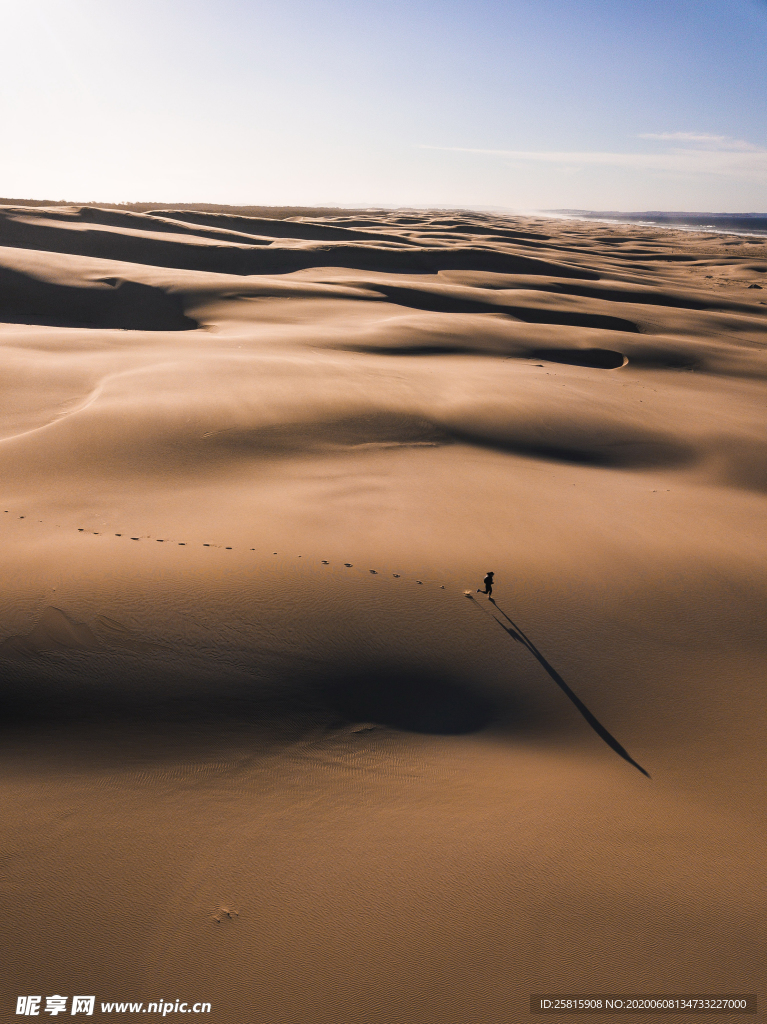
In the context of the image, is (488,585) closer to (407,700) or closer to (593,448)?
(407,700)

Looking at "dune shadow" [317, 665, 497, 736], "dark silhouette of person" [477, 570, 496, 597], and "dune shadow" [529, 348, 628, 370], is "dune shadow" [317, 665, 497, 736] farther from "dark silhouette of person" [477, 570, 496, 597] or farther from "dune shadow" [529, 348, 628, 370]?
"dune shadow" [529, 348, 628, 370]

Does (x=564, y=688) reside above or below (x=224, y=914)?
above

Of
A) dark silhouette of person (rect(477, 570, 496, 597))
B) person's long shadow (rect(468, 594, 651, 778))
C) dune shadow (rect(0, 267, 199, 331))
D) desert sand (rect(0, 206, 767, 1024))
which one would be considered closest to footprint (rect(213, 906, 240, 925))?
desert sand (rect(0, 206, 767, 1024))

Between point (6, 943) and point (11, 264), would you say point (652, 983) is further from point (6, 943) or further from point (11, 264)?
point (11, 264)

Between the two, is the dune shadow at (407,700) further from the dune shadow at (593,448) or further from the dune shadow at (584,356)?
the dune shadow at (584,356)

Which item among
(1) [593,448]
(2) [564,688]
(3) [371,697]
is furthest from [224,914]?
(1) [593,448]
